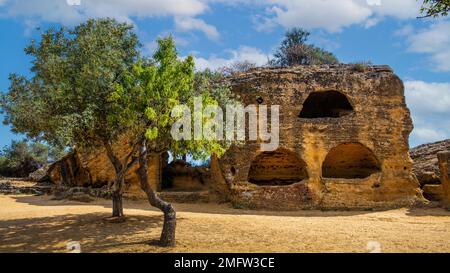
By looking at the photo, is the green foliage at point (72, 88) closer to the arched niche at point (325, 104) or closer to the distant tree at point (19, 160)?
the arched niche at point (325, 104)

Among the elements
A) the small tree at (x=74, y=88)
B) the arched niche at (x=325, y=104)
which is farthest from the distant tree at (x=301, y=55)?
the small tree at (x=74, y=88)

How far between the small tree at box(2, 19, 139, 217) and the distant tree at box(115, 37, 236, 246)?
2.27 ft

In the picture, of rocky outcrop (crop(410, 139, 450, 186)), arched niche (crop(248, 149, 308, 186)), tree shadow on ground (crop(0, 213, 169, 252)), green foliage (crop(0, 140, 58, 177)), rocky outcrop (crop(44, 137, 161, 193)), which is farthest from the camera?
green foliage (crop(0, 140, 58, 177))

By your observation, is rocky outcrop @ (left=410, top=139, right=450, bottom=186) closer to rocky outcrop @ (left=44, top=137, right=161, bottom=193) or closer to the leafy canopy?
rocky outcrop @ (left=44, top=137, right=161, bottom=193)

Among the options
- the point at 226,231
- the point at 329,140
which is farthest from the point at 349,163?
the point at 226,231

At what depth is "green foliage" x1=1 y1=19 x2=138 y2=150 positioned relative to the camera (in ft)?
38.6

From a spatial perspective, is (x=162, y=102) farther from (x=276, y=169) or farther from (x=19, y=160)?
(x=19, y=160)

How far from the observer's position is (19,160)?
39.2 m

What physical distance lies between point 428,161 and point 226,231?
17549 millimetres

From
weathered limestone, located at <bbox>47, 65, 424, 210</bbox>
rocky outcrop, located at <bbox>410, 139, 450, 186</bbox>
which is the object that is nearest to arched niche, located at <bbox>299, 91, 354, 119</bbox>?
weathered limestone, located at <bbox>47, 65, 424, 210</bbox>

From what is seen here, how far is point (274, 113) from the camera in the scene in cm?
1848

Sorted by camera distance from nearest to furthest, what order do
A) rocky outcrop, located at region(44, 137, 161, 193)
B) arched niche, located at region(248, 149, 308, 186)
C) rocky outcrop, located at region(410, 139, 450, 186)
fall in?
arched niche, located at region(248, 149, 308, 186), rocky outcrop, located at region(44, 137, 161, 193), rocky outcrop, located at region(410, 139, 450, 186)
